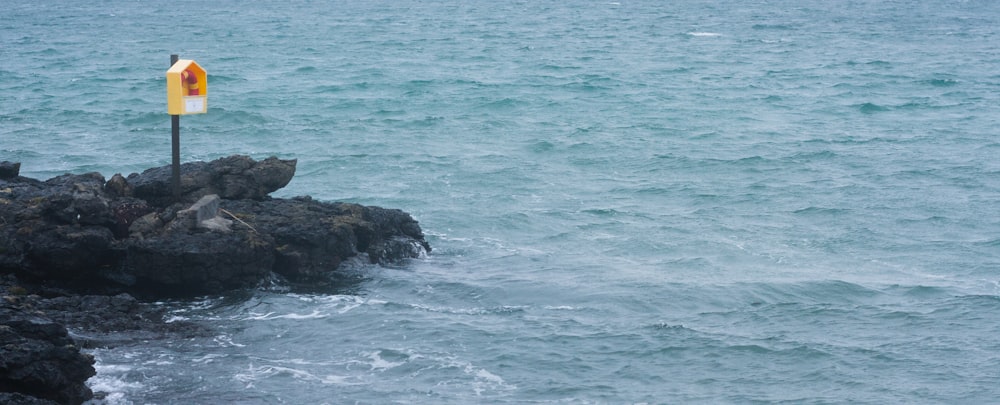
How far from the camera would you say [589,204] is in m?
21.2

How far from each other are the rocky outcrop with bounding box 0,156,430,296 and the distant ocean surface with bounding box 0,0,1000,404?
448 mm

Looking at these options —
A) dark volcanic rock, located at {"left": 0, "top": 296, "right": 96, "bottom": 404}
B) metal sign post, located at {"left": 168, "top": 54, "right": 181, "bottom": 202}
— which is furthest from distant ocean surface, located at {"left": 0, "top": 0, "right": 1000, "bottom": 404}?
metal sign post, located at {"left": 168, "top": 54, "right": 181, "bottom": 202}

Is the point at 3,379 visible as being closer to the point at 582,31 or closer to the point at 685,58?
the point at 685,58

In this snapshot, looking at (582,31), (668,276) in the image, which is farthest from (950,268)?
(582,31)

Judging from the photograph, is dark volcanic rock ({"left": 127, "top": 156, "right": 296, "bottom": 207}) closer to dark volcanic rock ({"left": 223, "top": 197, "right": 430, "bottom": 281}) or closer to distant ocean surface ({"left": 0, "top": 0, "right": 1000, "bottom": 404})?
dark volcanic rock ({"left": 223, "top": 197, "right": 430, "bottom": 281})

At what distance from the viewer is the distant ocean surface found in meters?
12.3

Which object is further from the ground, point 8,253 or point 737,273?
point 8,253

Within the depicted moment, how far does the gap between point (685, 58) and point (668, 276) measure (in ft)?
107

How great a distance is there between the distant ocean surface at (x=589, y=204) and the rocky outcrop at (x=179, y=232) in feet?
1.47

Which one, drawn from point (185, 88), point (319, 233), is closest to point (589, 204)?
point (319, 233)

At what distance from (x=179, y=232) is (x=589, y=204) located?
9.57 meters

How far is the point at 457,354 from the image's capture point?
12633 mm

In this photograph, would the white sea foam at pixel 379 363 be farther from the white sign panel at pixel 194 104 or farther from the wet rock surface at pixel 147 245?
Result: the white sign panel at pixel 194 104

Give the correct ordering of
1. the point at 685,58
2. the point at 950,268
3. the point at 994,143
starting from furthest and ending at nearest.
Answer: the point at 685,58
the point at 994,143
the point at 950,268
